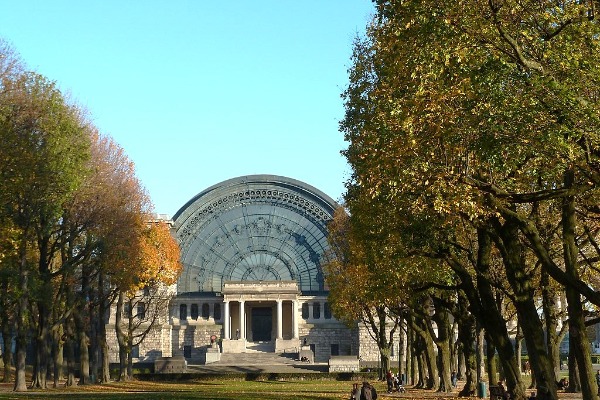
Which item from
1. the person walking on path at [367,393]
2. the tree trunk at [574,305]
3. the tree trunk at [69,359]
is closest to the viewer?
the tree trunk at [574,305]

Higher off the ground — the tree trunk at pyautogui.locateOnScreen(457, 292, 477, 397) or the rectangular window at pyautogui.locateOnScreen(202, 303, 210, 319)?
the rectangular window at pyautogui.locateOnScreen(202, 303, 210, 319)

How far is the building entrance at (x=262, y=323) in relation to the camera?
131625mm

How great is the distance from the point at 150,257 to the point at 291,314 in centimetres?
5595

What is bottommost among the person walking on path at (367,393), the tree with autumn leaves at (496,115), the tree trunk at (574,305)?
the person walking on path at (367,393)

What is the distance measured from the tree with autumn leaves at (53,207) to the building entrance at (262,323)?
6696 cm

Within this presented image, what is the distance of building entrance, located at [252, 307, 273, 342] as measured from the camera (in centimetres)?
13162

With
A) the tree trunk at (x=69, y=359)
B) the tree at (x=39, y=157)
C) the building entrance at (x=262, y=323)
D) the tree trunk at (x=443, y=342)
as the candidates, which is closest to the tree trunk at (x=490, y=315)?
the tree trunk at (x=443, y=342)

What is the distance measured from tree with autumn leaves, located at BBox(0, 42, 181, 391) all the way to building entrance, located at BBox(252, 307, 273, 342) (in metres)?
67.0

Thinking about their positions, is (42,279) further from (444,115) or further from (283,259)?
(283,259)

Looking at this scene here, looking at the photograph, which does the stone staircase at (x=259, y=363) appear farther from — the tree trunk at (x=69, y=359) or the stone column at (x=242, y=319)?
the tree trunk at (x=69, y=359)

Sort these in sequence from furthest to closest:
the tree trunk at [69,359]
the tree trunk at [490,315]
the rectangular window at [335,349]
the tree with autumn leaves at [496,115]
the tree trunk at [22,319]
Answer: the rectangular window at [335,349], the tree trunk at [69,359], the tree trunk at [22,319], the tree trunk at [490,315], the tree with autumn leaves at [496,115]

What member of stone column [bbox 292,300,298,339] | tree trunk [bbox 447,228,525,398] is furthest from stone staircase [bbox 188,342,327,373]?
tree trunk [bbox 447,228,525,398]

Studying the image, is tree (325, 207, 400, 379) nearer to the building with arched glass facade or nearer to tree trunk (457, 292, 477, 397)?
tree trunk (457, 292, 477, 397)

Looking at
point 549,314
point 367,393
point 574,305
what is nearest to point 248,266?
point 549,314
